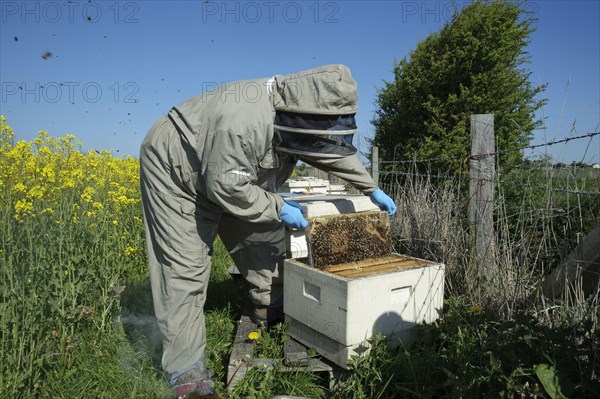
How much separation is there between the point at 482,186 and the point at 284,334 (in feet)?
6.58

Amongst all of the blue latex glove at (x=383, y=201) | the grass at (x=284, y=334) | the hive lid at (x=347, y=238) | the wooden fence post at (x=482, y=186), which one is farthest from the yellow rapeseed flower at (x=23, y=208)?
the wooden fence post at (x=482, y=186)

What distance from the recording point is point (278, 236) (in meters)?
3.28

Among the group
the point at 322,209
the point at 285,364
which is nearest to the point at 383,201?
the point at 322,209

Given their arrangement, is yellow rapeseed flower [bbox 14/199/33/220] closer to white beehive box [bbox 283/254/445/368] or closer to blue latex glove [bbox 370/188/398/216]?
white beehive box [bbox 283/254/445/368]

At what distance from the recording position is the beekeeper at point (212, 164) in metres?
2.45

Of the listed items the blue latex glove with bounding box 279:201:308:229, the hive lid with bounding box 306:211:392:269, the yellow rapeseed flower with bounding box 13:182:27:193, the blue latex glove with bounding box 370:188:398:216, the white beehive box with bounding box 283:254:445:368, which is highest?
the yellow rapeseed flower with bounding box 13:182:27:193

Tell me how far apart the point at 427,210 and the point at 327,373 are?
85.3 inches

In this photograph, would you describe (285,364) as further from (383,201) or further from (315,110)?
(315,110)

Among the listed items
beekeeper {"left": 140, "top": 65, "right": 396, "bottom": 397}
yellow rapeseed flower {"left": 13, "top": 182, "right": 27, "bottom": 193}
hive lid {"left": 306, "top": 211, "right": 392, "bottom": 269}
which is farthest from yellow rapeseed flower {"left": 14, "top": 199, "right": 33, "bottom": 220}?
hive lid {"left": 306, "top": 211, "right": 392, "bottom": 269}

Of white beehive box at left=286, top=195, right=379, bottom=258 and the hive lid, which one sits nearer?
the hive lid

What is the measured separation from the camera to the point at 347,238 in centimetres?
288

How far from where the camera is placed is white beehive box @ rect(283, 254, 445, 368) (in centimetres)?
241

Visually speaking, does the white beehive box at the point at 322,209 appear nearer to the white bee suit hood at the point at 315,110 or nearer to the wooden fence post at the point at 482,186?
the white bee suit hood at the point at 315,110

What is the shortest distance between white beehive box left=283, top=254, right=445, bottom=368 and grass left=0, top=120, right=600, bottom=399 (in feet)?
0.35
